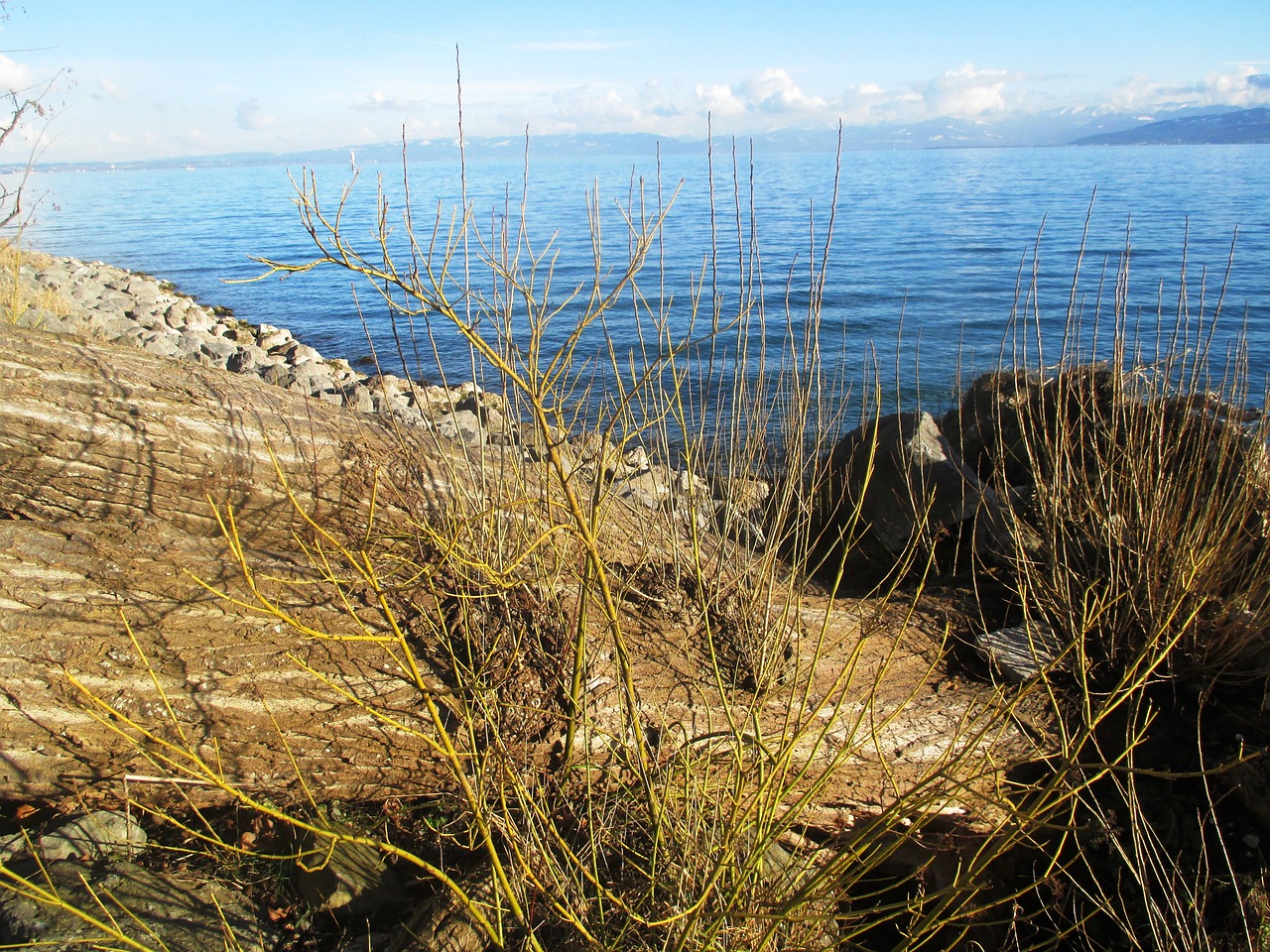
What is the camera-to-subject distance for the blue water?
980 cm

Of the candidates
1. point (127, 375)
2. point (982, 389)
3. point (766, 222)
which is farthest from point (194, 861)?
point (766, 222)

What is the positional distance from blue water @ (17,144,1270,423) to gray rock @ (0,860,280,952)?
2082 mm

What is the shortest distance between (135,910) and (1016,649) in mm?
3781

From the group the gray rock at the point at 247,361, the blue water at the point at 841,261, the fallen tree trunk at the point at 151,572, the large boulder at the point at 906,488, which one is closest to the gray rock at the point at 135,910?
the fallen tree trunk at the point at 151,572

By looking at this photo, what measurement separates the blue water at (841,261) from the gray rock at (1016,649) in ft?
4.60

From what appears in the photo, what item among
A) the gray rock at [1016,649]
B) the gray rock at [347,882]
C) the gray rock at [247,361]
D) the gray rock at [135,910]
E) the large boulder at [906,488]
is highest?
the gray rock at [247,361]

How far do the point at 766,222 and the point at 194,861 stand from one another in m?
29.8

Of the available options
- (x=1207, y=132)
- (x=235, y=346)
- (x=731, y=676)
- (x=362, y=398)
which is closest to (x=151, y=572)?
(x=731, y=676)

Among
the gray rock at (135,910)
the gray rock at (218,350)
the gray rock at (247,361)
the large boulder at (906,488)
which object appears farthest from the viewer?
the gray rock at (218,350)

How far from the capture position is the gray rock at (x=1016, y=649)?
3656mm

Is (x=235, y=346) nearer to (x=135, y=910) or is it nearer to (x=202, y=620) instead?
(x=202, y=620)

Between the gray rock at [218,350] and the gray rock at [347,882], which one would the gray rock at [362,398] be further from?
the gray rock at [347,882]

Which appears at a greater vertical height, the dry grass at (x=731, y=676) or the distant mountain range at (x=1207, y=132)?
the distant mountain range at (x=1207, y=132)

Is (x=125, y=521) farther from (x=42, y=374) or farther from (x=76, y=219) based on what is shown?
(x=76, y=219)
